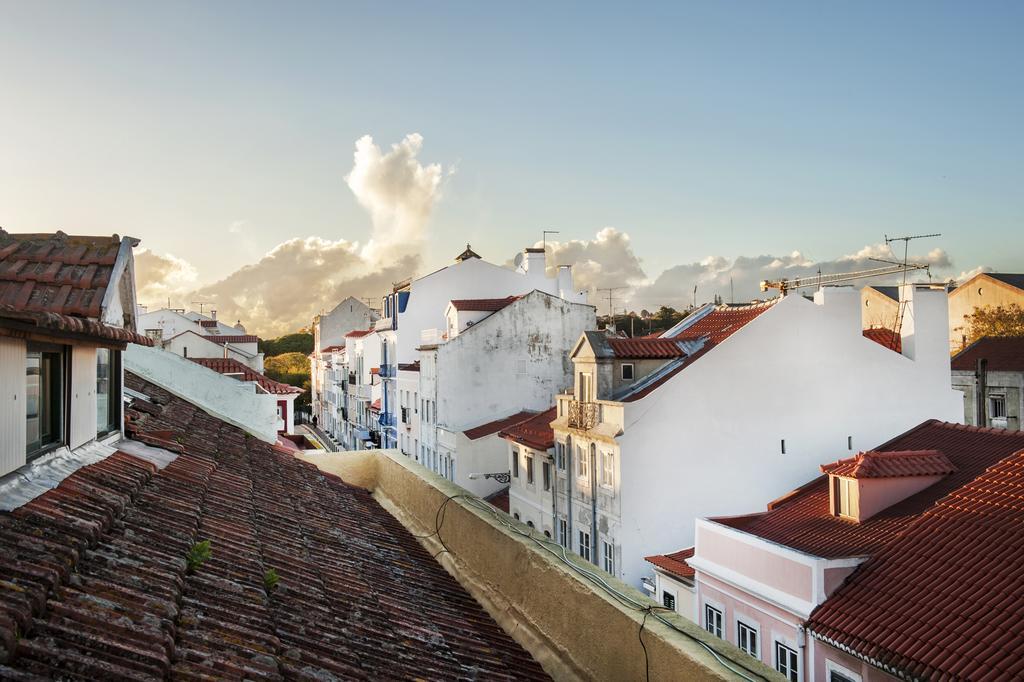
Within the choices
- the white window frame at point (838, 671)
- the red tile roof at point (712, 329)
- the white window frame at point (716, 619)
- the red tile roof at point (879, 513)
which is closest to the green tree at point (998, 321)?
the red tile roof at point (712, 329)

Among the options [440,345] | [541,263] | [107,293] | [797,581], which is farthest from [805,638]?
[541,263]

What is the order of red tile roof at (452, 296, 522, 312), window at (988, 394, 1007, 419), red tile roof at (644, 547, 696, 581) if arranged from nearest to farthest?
red tile roof at (644, 547, 696, 581)
red tile roof at (452, 296, 522, 312)
window at (988, 394, 1007, 419)

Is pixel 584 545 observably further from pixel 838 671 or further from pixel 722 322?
pixel 838 671

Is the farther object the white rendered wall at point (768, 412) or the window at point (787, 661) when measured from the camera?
the white rendered wall at point (768, 412)

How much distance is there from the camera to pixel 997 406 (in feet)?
137

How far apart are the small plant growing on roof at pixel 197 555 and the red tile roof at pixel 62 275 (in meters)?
2.03

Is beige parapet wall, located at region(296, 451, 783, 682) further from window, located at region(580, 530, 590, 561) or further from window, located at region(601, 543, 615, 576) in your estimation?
window, located at region(580, 530, 590, 561)

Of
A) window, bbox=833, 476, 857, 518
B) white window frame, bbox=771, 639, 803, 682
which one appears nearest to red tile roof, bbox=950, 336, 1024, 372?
window, bbox=833, 476, 857, 518

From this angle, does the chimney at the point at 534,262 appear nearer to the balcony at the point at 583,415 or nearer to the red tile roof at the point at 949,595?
the balcony at the point at 583,415

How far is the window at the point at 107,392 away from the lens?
7707 mm

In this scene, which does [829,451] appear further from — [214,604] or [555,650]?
[214,604]

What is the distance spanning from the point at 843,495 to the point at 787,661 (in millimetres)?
4655

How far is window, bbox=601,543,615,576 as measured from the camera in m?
25.0

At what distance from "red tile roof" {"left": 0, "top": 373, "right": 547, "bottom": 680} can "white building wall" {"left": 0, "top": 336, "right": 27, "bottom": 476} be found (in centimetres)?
36
